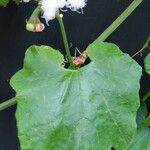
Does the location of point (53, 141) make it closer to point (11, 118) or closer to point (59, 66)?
point (59, 66)

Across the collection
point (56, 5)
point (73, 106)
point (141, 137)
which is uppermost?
point (56, 5)

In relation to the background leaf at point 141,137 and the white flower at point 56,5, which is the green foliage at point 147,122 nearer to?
the background leaf at point 141,137

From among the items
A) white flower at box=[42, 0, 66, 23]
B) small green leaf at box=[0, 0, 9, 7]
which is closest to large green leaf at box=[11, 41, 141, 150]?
white flower at box=[42, 0, 66, 23]

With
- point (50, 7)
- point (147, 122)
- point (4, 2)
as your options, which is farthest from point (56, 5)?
point (147, 122)

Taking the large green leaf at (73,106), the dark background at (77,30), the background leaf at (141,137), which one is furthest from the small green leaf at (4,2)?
the background leaf at (141,137)

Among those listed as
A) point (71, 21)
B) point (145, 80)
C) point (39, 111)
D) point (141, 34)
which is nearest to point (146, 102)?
point (145, 80)

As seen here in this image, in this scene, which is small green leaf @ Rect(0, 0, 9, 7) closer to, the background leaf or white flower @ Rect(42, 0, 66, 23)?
white flower @ Rect(42, 0, 66, 23)

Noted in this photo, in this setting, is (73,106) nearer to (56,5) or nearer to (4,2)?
(56,5)
